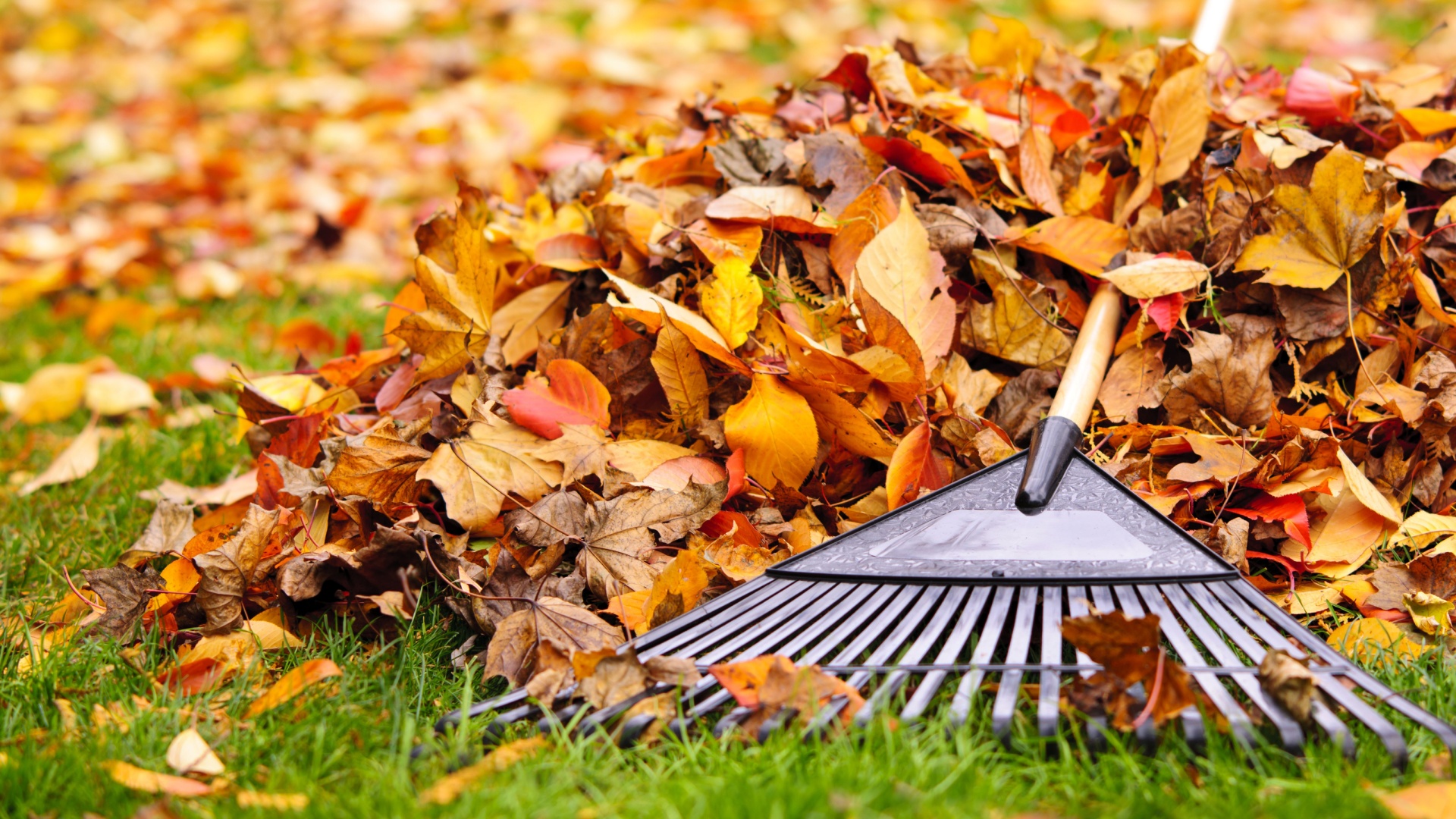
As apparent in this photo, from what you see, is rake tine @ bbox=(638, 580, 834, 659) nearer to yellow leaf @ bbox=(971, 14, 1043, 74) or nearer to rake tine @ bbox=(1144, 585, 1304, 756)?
rake tine @ bbox=(1144, 585, 1304, 756)

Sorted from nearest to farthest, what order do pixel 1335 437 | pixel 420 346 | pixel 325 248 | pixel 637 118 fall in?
pixel 1335 437, pixel 420 346, pixel 325 248, pixel 637 118

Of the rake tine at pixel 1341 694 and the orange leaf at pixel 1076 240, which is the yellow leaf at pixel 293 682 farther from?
the orange leaf at pixel 1076 240

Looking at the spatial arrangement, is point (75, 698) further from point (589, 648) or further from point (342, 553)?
point (589, 648)

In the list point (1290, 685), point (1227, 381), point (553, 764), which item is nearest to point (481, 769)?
point (553, 764)

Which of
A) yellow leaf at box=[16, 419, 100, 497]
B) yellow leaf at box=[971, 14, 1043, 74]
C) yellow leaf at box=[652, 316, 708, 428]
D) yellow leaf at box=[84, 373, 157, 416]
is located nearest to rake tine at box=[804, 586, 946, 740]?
yellow leaf at box=[652, 316, 708, 428]

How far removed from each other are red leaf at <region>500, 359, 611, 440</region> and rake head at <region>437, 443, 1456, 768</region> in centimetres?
38

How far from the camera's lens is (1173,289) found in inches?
62.4

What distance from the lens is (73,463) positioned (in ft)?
6.59

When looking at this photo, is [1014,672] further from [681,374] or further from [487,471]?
[487,471]

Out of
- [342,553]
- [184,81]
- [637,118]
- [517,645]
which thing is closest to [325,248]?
[637,118]

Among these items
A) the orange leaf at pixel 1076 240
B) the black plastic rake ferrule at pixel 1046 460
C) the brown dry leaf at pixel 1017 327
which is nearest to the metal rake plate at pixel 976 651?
the black plastic rake ferrule at pixel 1046 460

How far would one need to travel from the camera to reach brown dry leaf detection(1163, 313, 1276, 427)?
155cm

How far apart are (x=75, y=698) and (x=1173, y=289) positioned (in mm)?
1537

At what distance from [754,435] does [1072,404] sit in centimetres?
44
